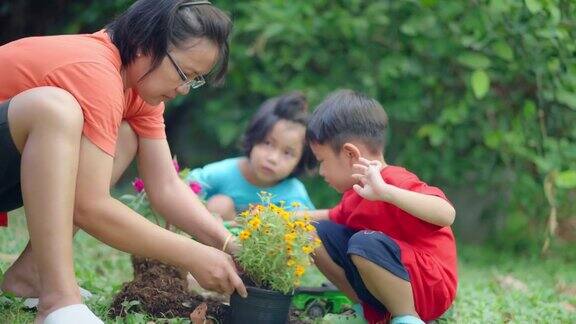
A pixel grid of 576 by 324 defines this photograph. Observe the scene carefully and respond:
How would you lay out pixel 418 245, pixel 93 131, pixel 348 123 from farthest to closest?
pixel 348 123 < pixel 418 245 < pixel 93 131

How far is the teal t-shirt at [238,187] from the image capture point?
449 cm

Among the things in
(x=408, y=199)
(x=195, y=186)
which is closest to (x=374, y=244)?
(x=408, y=199)

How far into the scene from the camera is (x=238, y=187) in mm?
4527

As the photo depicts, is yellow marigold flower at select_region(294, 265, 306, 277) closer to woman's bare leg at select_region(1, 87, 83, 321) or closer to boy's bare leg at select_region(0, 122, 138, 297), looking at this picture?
woman's bare leg at select_region(1, 87, 83, 321)

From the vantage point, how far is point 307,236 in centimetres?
270

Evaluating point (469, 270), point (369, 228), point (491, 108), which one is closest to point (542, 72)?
point (491, 108)

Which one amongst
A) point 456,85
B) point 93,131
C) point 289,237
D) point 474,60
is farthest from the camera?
point 456,85

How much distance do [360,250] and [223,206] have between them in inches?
64.9

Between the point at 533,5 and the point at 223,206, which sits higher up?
the point at 533,5

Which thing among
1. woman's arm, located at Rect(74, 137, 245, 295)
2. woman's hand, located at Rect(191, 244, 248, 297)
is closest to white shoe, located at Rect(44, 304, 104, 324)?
woman's arm, located at Rect(74, 137, 245, 295)

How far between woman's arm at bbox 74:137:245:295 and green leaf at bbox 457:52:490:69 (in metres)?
2.53

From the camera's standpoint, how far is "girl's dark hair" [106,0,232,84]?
273 cm

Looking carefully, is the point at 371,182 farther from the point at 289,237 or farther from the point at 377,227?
the point at 289,237

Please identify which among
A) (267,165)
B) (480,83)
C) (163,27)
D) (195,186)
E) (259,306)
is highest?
(163,27)
